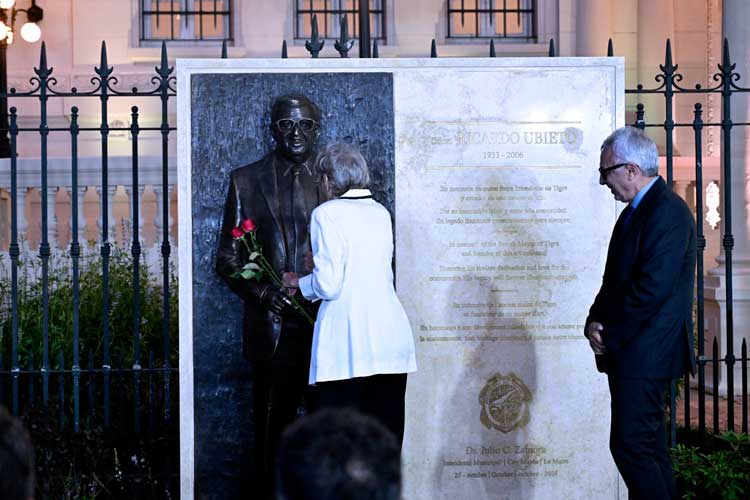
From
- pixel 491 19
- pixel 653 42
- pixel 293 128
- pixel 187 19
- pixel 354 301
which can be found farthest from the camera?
pixel 491 19

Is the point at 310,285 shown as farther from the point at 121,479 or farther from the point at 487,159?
the point at 121,479

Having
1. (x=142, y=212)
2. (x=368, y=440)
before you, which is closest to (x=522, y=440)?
(x=368, y=440)

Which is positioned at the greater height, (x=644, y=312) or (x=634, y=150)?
(x=634, y=150)

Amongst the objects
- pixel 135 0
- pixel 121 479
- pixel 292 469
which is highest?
pixel 135 0

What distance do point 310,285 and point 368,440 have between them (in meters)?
3.40

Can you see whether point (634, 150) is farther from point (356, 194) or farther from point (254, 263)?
point (254, 263)

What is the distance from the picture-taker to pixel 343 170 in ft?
18.8

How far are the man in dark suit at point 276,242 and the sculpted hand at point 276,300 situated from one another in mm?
30

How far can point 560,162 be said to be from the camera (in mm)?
6910

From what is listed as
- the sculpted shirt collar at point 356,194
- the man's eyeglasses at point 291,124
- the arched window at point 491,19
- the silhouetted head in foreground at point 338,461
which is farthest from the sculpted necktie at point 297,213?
the arched window at point 491,19

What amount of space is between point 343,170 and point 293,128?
43.6 inches

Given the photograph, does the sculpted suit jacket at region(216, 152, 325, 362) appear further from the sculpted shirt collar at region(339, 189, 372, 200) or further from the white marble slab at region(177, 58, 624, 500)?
the sculpted shirt collar at region(339, 189, 372, 200)

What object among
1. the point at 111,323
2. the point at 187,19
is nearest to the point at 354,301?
the point at 111,323

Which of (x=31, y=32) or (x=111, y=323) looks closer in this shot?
(x=111, y=323)
